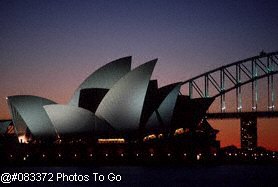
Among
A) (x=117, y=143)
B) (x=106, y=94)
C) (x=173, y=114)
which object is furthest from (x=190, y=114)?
(x=106, y=94)

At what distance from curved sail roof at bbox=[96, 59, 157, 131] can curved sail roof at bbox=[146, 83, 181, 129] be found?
3.30m

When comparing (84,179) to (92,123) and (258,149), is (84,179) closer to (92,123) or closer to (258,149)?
(92,123)

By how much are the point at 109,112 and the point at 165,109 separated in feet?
26.1

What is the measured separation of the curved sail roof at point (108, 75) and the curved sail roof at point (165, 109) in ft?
17.3

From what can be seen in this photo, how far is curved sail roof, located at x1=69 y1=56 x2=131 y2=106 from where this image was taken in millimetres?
84750

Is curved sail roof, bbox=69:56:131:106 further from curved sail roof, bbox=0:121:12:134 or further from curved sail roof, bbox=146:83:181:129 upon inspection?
curved sail roof, bbox=0:121:12:134

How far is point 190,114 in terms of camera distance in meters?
95.9

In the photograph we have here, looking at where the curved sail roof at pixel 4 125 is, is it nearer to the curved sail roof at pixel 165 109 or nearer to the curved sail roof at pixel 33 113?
the curved sail roof at pixel 33 113

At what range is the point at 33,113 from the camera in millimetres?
86500

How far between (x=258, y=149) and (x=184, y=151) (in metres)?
33.5

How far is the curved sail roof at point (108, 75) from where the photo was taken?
84750mm

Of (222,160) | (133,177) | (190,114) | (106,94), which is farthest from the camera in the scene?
(222,160)

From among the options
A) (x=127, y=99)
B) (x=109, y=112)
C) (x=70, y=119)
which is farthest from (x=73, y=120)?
(x=127, y=99)

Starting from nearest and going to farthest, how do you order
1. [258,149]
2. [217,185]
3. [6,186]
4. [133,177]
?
[6,186], [217,185], [133,177], [258,149]
